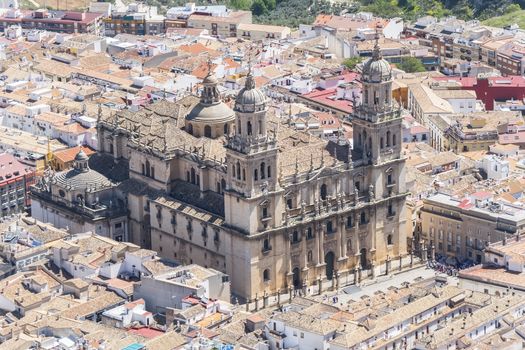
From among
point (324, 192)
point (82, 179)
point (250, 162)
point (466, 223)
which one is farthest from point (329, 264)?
point (82, 179)

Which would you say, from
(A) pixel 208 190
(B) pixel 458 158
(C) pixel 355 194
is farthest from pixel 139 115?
(B) pixel 458 158

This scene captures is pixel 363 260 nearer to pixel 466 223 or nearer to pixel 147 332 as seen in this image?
pixel 466 223

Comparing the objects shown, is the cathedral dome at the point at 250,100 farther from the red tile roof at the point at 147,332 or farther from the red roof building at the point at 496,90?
the red roof building at the point at 496,90

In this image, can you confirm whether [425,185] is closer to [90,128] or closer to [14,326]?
[90,128]

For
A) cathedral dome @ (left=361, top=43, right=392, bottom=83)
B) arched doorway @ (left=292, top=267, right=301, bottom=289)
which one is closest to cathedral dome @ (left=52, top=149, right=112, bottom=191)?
arched doorway @ (left=292, top=267, right=301, bottom=289)

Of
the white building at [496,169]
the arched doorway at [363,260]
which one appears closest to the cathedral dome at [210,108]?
the arched doorway at [363,260]

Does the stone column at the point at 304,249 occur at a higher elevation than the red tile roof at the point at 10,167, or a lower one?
lower
